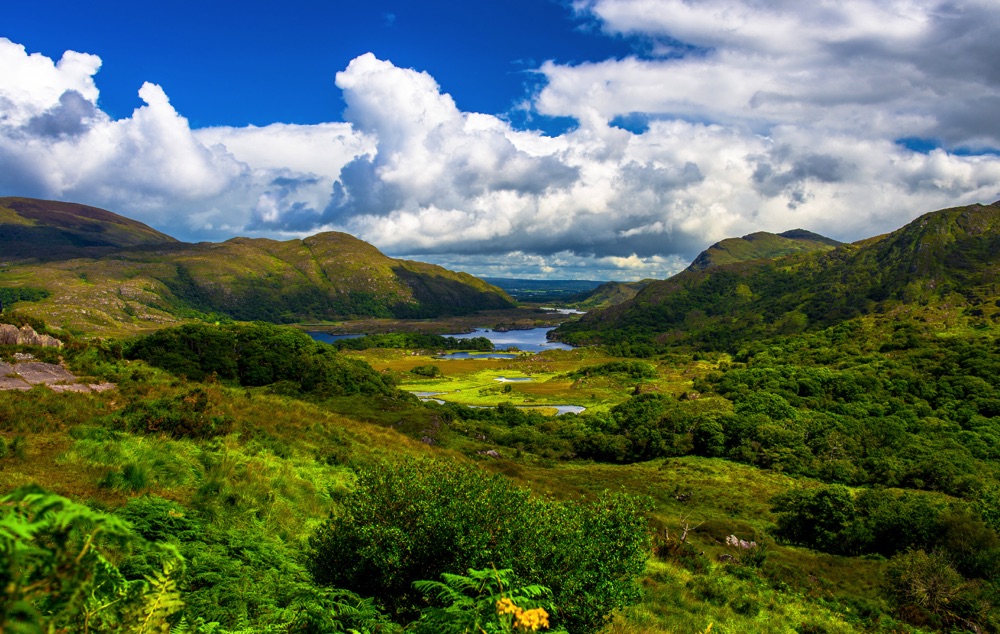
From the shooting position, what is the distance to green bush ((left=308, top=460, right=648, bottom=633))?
8812 mm

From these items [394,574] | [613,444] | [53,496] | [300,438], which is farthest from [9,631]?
[613,444]

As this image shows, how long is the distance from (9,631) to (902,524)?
52.7 meters

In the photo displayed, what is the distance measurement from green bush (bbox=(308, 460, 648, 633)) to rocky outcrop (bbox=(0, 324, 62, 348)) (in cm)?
2512

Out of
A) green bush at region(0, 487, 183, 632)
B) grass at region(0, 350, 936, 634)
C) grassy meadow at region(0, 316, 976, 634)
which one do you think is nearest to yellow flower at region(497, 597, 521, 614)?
grassy meadow at region(0, 316, 976, 634)

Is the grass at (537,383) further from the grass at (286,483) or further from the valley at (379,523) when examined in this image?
the grass at (286,483)

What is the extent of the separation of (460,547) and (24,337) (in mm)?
29051

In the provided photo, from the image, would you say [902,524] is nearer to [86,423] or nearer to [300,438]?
[300,438]

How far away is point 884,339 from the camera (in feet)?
508

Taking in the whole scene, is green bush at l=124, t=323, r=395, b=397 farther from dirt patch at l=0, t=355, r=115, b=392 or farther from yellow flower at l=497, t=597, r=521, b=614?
yellow flower at l=497, t=597, r=521, b=614

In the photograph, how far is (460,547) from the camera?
8.91 metres

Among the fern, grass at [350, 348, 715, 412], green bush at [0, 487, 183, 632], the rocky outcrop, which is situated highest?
green bush at [0, 487, 183, 632]

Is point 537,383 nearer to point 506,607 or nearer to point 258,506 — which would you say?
point 258,506

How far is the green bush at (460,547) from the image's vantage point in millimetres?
8812

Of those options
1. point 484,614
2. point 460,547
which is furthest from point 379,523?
point 484,614
